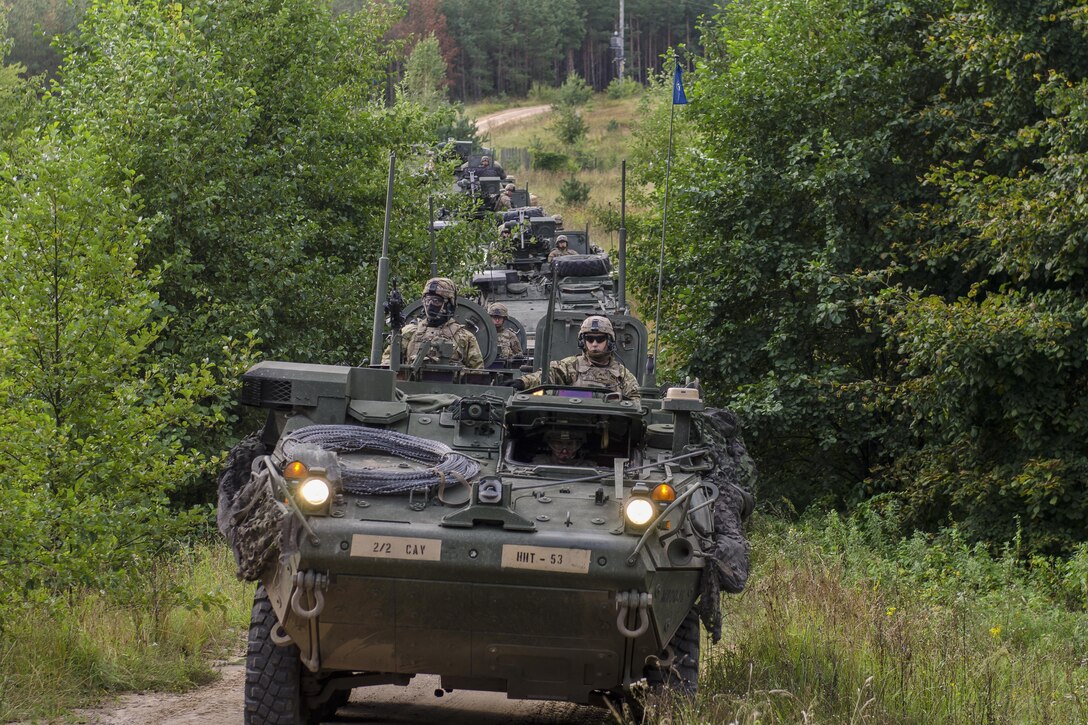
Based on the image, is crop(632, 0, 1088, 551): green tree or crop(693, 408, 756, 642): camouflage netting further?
crop(632, 0, 1088, 551): green tree

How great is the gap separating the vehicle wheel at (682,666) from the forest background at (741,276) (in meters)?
0.94

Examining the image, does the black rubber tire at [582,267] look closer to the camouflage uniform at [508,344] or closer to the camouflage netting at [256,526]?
the camouflage uniform at [508,344]

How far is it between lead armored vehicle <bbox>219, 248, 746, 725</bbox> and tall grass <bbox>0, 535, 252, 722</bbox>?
1.41 meters

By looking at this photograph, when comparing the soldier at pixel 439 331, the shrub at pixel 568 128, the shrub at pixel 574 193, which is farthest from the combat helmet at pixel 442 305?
the shrub at pixel 568 128

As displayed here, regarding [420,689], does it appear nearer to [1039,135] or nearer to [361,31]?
[1039,135]

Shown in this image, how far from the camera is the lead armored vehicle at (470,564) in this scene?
21.8 ft

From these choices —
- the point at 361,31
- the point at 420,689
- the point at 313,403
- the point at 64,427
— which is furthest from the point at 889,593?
the point at 361,31

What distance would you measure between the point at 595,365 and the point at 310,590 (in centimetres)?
382

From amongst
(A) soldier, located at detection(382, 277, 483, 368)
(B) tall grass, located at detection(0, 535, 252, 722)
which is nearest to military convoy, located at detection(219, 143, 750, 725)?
(B) tall grass, located at detection(0, 535, 252, 722)

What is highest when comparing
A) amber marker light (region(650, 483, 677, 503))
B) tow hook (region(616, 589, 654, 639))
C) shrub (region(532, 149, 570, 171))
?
shrub (region(532, 149, 570, 171))

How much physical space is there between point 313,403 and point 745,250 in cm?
1074

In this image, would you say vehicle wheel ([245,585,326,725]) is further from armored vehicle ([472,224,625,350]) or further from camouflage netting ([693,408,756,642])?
armored vehicle ([472,224,625,350])

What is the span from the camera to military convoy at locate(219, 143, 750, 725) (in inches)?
262

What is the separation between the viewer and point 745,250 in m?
18.1
